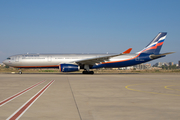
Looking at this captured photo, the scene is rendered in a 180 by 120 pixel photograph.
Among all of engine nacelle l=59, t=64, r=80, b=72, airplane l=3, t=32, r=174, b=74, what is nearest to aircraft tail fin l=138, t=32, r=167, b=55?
airplane l=3, t=32, r=174, b=74

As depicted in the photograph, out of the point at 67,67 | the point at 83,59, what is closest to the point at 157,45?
the point at 83,59

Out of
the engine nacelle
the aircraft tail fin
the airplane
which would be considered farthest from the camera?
the aircraft tail fin

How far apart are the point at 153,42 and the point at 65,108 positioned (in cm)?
3107

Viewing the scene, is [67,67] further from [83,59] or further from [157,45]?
[157,45]

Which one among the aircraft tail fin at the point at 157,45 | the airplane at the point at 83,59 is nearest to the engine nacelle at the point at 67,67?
the airplane at the point at 83,59

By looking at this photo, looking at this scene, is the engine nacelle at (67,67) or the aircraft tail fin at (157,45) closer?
the engine nacelle at (67,67)

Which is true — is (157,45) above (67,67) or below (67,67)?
above

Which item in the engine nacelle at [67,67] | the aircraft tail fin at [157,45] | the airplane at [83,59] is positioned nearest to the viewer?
the engine nacelle at [67,67]

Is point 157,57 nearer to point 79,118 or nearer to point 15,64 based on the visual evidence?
point 15,64

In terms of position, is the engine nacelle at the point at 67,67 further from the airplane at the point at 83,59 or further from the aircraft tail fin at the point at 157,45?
the aircraft tail fin at the point at 157,45

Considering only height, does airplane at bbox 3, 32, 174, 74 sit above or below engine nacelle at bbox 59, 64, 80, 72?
above

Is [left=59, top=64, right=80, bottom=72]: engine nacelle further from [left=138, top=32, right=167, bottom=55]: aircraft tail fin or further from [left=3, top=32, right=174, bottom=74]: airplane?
[left=138, top=32, right=167, bottom=55]: aircraft tail fin

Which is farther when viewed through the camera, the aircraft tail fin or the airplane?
the aircraft tail fin

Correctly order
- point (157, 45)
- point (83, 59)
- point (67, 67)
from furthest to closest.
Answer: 1. point (157, 45)
2. point (83, 59)
3. point (67, 67)
